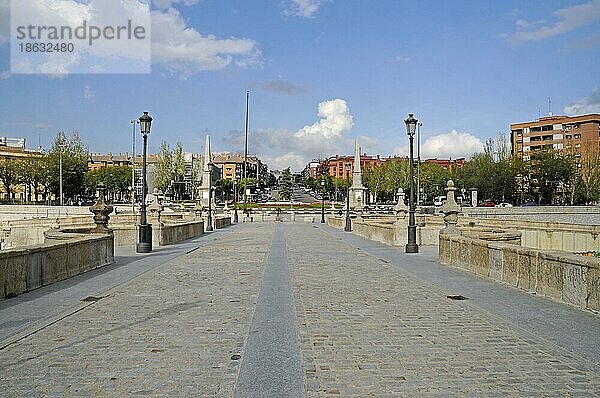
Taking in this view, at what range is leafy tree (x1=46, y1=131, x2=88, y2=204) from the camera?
3671 inches

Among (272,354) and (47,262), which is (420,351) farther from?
(47,262)

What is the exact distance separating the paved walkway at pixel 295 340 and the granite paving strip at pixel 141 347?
0.8 inches

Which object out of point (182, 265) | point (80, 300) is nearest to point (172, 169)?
point (182, 265)

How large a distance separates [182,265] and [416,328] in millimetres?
11508

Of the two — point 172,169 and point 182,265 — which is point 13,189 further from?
point 182,265

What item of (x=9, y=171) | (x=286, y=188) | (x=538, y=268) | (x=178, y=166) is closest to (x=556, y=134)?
(x=286, y=188)

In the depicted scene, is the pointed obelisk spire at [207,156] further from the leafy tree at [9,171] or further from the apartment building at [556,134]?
the apartment building at [556,134]

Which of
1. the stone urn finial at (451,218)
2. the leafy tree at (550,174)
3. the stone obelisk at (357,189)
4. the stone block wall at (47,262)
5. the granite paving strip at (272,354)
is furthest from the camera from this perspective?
the leafy tree at (550,174)

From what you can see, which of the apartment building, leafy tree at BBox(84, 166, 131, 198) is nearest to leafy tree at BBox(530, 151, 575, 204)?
the apartment building

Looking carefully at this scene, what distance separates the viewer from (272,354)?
302 inches

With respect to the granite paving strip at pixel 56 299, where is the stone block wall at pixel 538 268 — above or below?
above

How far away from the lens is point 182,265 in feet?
64.2

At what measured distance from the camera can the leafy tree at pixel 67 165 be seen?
93250 millimetres

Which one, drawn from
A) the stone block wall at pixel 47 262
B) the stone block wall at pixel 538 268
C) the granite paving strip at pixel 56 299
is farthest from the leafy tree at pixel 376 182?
the stone block wall at pixel 47 262
